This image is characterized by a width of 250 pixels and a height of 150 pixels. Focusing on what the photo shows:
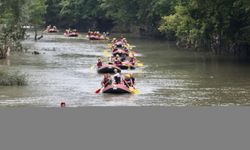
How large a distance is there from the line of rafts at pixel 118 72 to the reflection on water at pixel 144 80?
80cm

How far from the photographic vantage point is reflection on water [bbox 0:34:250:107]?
119 feet

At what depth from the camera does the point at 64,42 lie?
84375mm

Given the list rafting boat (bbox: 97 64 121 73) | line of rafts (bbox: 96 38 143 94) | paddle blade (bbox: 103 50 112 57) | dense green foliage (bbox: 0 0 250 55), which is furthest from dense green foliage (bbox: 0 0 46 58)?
paddle blade (bbox: 103 50 112 57)

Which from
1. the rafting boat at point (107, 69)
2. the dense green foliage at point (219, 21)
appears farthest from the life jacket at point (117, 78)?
the dense green foliage at point (219, 21)

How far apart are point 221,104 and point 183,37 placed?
1582 inches

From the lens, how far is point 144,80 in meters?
45.4

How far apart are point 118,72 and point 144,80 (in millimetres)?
3207

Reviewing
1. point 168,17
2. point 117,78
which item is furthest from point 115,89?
point 168,17

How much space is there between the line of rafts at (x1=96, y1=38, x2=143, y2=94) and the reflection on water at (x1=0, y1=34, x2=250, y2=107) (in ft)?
2.61

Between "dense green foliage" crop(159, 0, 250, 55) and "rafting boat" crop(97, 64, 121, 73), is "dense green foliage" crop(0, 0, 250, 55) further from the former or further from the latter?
"rafting boat" crop(97, 64, 121, 73)

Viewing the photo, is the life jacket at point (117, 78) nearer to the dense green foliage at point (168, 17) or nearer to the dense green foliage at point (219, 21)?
the dense green foliage at point (168, 17)

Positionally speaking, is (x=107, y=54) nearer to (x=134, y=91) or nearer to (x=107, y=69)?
(x=107, y=69)

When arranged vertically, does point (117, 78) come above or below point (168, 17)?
below

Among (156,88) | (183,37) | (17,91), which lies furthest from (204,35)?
(17,91)
